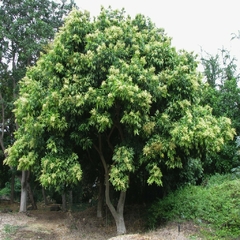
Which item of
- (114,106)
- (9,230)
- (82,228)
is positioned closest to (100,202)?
(82,228)

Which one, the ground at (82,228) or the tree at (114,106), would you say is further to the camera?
the ground at (82,228)

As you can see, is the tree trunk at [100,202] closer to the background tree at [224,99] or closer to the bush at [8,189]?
the background tree at [224,99]

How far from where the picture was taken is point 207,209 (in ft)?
25.4

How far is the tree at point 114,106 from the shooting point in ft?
22.1

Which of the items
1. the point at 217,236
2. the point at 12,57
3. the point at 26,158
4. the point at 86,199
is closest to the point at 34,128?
the point at 26,158

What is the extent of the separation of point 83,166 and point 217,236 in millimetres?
5473

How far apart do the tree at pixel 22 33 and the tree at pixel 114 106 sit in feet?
21.5

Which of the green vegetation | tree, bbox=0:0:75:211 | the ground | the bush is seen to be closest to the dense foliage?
tree, bbox=0:0:75:211

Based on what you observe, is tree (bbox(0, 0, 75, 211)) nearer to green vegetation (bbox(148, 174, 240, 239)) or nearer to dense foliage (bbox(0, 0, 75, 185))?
dense foliage (bbox(0, 0, 75, 185))

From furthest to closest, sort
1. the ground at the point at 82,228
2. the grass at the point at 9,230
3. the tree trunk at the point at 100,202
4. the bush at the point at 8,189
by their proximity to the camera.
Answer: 1. the bush at the point at 8,189
2. the tree trunk at the point at 100,202
3. the grass at the point at 9,230
4. the ground at the point at 82,228

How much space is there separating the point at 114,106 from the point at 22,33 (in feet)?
30.8

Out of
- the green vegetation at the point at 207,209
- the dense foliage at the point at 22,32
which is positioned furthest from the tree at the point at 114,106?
the dense foliage at the point at 22,32

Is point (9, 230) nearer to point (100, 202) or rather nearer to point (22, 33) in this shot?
point (100, 202)

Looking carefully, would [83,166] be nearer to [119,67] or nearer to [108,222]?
[108,222]
